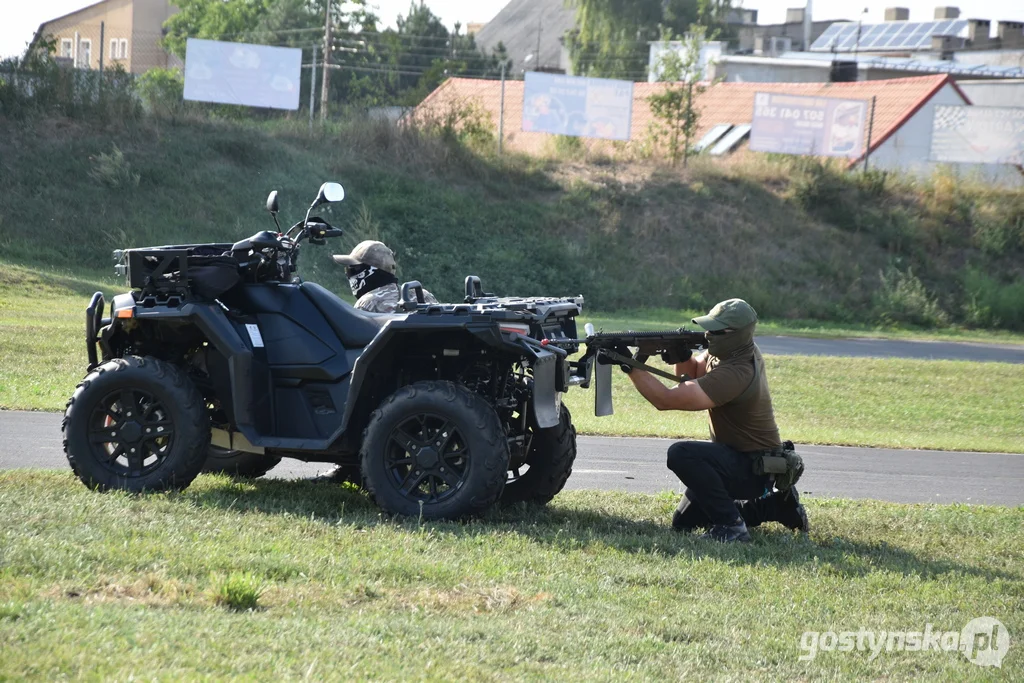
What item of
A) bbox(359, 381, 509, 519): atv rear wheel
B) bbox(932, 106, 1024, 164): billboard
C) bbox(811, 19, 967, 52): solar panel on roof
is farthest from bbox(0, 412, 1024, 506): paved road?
bbox(811, 19, 967, 52): solar panel on roof

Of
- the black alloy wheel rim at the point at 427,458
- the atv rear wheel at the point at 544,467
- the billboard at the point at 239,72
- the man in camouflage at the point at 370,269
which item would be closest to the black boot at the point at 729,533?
the atv rear wheel at the point at 544,467

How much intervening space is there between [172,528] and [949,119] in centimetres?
3514

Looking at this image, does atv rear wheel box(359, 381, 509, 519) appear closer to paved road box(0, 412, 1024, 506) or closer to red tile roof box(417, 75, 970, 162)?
paved road box(0, 412, 1024, 506)

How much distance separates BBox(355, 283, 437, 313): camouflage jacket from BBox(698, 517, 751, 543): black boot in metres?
2.48

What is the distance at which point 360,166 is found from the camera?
3341 cm

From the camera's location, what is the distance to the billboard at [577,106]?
113 ft

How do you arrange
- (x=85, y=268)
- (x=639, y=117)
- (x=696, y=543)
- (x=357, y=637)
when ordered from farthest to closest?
(x=639, y=117), (x=85, y=268), (x=696, y=543), (x=357, y=637)

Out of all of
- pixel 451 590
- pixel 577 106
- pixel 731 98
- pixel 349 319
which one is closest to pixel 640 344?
pixel 349 319

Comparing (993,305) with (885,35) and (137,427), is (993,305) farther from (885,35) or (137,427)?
(885,35)

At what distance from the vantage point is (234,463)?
Answer: 884 centimetres

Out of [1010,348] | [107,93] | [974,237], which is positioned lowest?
[1010,348]

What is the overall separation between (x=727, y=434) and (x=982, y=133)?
3269 cm

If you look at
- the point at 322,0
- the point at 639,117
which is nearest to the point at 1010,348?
the point at 639,117

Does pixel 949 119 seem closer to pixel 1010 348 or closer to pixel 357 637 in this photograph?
pixel 1010 348
